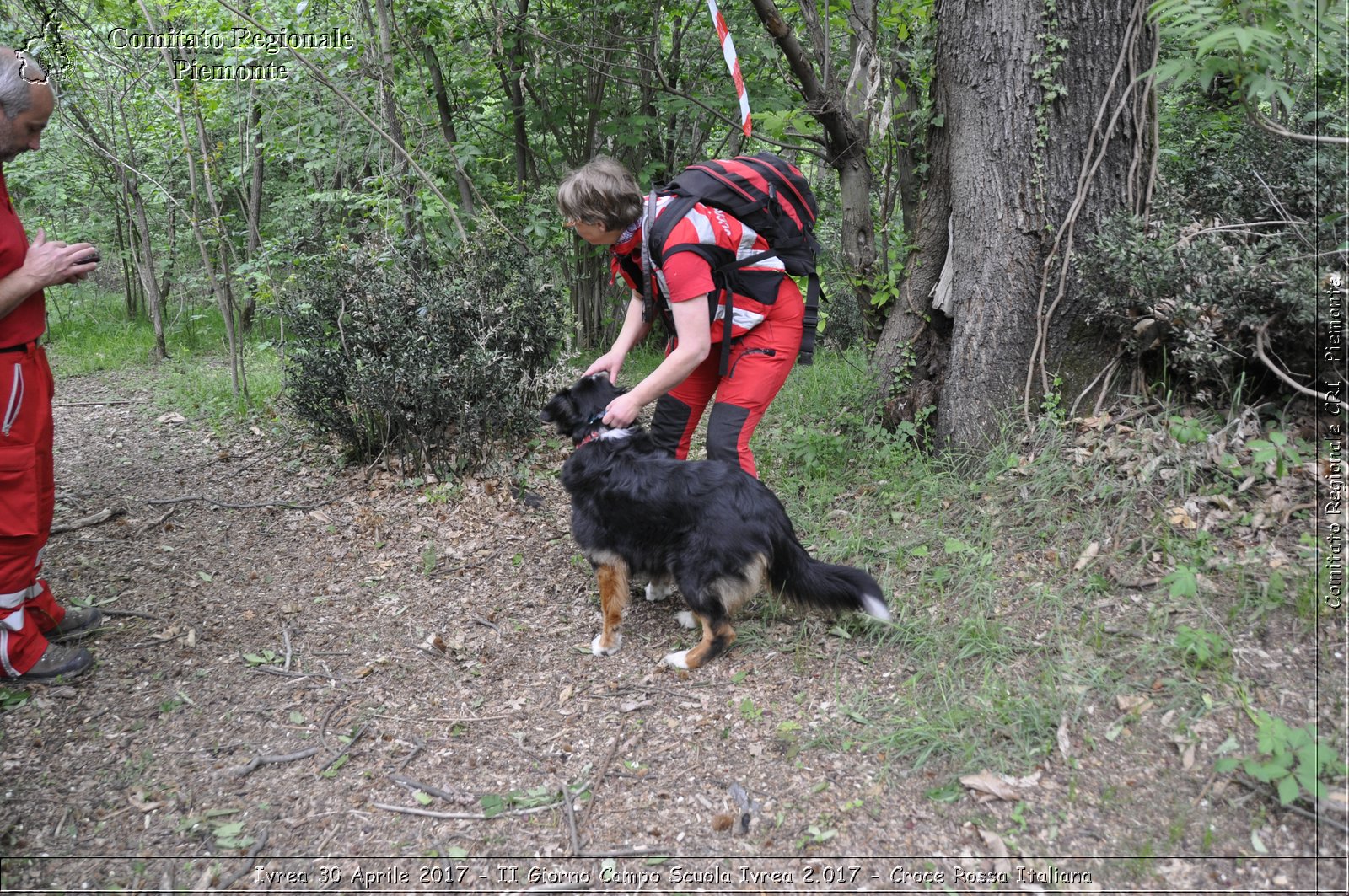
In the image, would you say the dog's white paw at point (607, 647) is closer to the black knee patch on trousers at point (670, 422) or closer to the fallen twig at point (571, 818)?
the fallen twig at point (571, 818)

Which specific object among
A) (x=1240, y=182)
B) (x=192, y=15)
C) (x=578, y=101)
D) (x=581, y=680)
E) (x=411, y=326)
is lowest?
(x=581, y=680)

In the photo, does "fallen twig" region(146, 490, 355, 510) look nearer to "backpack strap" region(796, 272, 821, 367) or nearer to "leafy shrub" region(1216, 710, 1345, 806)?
"backpack strap" region(796, 272, 821, 367)

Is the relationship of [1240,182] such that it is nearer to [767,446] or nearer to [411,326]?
[767,446]

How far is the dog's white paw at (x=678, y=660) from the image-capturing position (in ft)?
10.3

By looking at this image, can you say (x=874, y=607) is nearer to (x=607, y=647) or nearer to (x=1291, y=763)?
(x=607, y=647)

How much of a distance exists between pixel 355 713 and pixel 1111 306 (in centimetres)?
359

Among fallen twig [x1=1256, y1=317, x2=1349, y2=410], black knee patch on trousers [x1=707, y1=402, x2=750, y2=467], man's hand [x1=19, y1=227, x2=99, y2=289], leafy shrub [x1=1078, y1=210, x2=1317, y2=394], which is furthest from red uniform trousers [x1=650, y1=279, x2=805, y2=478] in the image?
man's hand [x1=19, y1=227, x2=99, y2=289]

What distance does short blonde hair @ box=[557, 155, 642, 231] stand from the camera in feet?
10.3

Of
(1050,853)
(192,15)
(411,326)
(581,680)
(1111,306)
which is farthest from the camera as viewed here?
(192,15)

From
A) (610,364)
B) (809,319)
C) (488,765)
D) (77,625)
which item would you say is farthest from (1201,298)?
(77,625)

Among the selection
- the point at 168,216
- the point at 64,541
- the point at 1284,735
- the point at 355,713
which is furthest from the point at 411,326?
the point at 168,216

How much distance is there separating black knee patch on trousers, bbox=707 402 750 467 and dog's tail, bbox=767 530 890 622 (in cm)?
49

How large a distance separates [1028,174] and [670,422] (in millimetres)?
2096

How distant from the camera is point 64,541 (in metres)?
4.16
